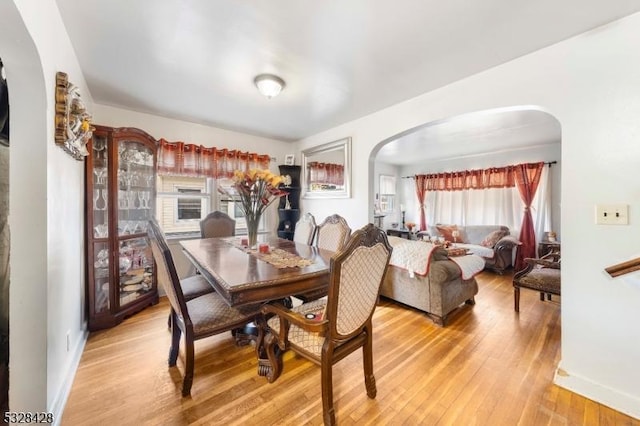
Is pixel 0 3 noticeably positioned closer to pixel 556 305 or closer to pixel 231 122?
pixel 231 122

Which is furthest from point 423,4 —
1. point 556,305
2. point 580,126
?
point 556,305

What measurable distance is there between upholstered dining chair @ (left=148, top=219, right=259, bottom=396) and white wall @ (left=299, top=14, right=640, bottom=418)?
2.19 metres

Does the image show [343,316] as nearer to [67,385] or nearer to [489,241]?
[67,385]

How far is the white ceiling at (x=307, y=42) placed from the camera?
4.67 ft

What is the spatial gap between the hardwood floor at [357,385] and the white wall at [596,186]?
234 mm

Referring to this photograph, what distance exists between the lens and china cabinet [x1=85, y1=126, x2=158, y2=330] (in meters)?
2.32

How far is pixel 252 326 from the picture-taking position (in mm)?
2223

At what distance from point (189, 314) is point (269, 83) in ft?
6.32

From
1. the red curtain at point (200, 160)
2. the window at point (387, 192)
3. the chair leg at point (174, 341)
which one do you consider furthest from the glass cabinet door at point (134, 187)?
the window at point (387, 192)

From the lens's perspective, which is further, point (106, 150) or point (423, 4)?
point (106, 150)

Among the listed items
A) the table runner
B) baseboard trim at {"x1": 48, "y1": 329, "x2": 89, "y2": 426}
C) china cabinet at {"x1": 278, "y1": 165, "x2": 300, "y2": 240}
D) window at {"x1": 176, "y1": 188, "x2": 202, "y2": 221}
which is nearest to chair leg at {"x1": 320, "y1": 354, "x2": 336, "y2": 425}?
the table runner

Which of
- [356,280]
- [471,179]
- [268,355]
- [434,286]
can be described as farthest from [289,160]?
[471,179]

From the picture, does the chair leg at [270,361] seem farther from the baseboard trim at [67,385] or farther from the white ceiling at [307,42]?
the white ceiling at [307,42]

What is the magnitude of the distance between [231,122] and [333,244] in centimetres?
223
